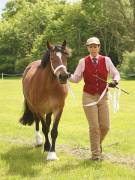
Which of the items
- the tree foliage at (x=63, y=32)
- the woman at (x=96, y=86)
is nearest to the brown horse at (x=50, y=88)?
the woman at (x=96, y=86)

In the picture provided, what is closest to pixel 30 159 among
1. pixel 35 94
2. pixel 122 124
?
pixel 35 94

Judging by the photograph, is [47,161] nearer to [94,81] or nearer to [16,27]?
[94,81]

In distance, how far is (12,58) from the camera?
7100cm

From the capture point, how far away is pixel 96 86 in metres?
8.10

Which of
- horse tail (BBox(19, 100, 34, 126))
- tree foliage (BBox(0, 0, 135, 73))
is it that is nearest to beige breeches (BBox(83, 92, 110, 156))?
horse tail (BBox(19, 100, 34, 126))

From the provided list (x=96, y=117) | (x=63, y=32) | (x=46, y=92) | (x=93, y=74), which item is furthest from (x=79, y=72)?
(x=63, y=32)

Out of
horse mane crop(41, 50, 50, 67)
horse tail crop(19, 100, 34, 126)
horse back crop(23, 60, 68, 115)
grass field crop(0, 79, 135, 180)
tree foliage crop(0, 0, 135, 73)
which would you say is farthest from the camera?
tree foliage crop(0, 0, 135, 73)

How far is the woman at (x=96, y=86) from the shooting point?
8.00 meters

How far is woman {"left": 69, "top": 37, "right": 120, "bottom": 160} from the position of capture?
800 centimetres

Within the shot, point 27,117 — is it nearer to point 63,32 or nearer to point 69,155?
point 69,155

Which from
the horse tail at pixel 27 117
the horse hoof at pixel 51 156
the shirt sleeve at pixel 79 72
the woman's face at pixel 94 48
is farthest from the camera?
the horse tail at pixel 27 117

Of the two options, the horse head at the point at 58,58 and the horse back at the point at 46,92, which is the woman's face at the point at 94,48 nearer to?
the horse head at the point at 58,58

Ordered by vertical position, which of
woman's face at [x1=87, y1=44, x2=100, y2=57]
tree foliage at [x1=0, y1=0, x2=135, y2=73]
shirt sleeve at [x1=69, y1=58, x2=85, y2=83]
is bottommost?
tree foliage at [x1=0, y1=0, x2=135, y2=73]

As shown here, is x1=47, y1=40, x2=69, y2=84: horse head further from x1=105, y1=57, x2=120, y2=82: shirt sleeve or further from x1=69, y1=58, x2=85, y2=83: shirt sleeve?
x1=105, y1=57, x2=120, y2=82: shirt sleeve
